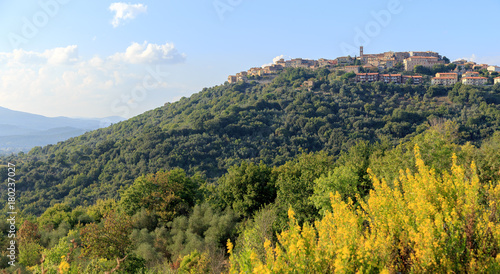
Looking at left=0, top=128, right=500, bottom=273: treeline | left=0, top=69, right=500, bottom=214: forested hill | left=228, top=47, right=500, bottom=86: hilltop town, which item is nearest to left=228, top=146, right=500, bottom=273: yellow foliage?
left=0, top=128, right=500, bottom=273: treeline

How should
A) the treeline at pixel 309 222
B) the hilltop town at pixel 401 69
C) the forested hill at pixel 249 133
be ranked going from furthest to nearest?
the hilltop town at pixel 401 69, the forested hill at pixel 249 133, the treeline at pixel 309 222

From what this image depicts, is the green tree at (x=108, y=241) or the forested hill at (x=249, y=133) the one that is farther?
the forested hill at (x=249, y=133)

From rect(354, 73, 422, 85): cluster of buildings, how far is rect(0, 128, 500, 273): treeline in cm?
7960

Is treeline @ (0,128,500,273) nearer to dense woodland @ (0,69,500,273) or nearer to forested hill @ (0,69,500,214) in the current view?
dense woodland @ (0,69,500,273)

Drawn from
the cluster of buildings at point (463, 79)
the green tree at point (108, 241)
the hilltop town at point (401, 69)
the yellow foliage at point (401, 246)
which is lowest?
the green tree at point (108, 241)

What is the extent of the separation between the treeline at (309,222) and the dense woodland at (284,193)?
56 mm

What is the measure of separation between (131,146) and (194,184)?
1421 inches

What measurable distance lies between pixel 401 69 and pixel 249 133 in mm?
73698

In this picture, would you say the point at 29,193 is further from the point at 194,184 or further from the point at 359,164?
the point at 359,164

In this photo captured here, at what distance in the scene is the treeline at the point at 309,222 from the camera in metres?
5.72

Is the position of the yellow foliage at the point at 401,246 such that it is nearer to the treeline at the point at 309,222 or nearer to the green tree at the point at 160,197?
the treeline at the point at 309,222

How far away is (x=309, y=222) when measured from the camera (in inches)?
727

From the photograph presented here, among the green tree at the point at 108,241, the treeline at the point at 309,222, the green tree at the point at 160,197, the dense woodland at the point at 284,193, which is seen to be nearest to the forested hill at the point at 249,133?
the dense woodland at the point at 284,193

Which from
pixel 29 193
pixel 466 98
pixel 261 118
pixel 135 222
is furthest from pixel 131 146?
pixel 466 98
